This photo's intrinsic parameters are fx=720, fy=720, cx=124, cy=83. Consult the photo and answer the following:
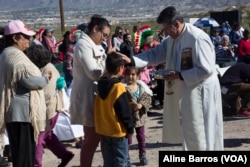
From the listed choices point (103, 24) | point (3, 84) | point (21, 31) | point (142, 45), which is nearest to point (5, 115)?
point (3, 84)

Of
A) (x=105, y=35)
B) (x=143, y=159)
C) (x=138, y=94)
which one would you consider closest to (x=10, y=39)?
(x=105, y=35)

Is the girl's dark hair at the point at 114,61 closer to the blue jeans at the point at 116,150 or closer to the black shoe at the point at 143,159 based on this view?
the blue jeans at the point at 116,150

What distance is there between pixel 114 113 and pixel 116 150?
383mm

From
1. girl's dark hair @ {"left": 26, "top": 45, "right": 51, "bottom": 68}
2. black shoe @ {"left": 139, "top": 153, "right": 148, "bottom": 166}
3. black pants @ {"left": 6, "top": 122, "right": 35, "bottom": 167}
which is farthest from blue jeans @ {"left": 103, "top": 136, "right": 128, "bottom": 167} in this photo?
black shoe @ {"left": 139, "top": 153, "right": 148, "bottom": 166}

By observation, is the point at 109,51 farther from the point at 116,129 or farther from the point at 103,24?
the point at 116,129

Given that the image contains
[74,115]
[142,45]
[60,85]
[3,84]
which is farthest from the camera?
[142,45]

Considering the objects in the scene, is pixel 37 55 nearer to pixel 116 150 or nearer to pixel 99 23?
pixel 99 23

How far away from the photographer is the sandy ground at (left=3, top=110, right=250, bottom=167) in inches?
368

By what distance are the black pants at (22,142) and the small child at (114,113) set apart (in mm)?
695

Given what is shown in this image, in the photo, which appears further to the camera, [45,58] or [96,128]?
[45,58]

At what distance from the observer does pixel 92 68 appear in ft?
23.6

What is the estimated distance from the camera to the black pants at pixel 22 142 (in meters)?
6.99

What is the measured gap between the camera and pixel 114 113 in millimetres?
7113

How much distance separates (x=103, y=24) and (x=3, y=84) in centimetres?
120
